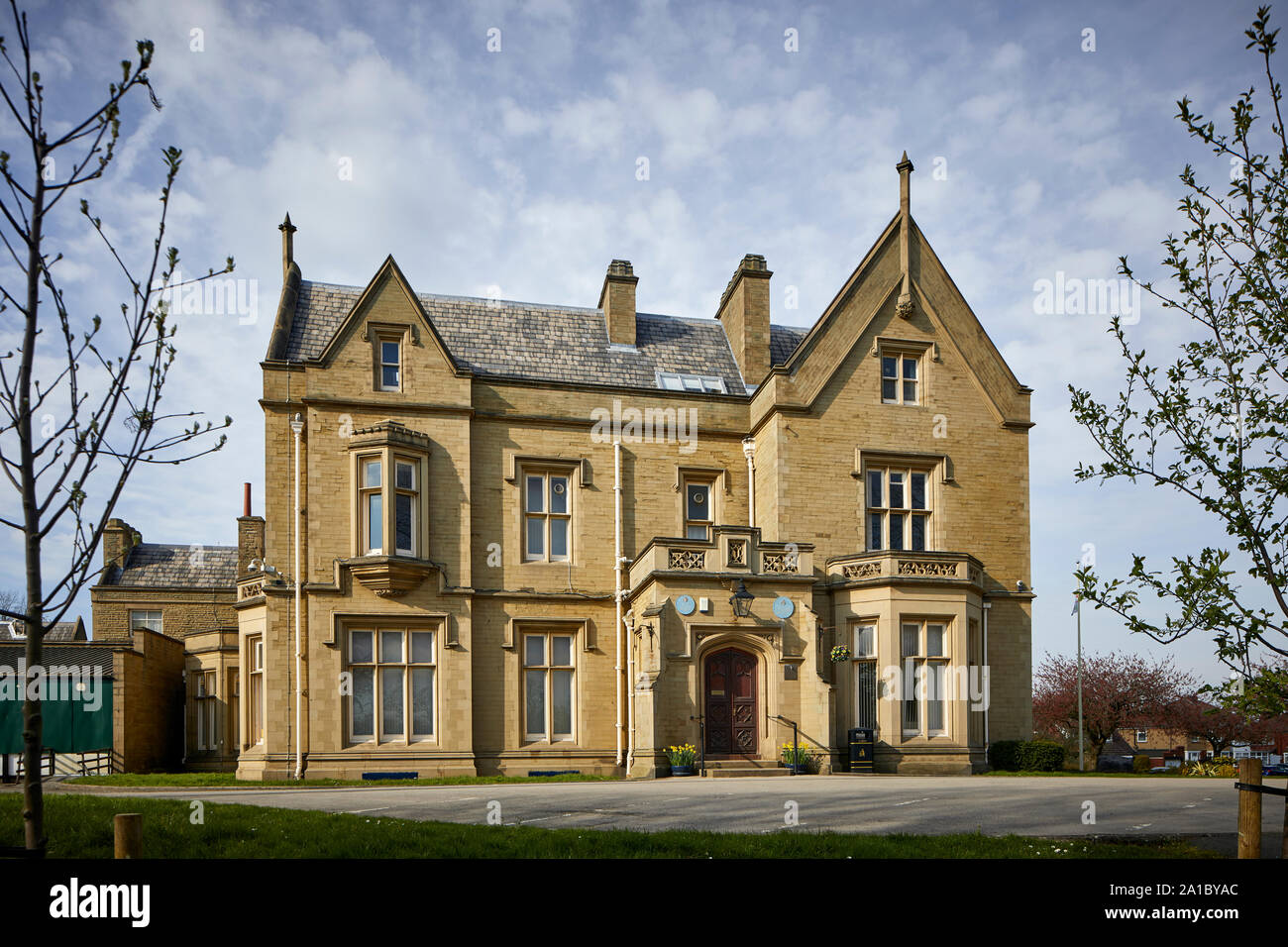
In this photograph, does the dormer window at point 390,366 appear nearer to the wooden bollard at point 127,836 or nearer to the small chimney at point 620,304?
the small chimney at point 620,304

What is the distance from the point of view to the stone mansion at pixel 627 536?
23578 millimetres

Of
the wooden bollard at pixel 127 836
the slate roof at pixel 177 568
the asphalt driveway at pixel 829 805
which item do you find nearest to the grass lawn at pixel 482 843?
the asphalt driveway at pixel 829 805

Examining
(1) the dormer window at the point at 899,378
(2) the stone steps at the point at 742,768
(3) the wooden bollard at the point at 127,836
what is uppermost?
(1) the dormer window at the point at 899,378

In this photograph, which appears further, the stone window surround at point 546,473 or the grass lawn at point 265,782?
the stone window surround at point 546,473

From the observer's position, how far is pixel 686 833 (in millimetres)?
10469

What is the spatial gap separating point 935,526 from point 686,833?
58.9 ft

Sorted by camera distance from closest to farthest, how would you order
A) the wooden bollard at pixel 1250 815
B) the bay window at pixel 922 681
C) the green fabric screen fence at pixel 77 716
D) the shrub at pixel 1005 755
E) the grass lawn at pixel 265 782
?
the wooden bollard at pixel 1250 815
the grass lawn at pixel 265 782
the bay window at pixel 922 681
the shrub at pixel 1005 755
the green fabric screen fence at pixel 77 716

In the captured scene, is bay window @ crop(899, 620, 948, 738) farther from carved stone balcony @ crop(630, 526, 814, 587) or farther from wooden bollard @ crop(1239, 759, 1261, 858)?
wooden bollard @ crop(1239, 759, 1261, 858)

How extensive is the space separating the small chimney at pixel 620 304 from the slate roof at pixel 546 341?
269 mm

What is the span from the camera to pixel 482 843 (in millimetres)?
9797

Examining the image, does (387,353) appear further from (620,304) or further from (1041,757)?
(1041,757)

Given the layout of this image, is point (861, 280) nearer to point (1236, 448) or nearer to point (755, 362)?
point (755, 362)
